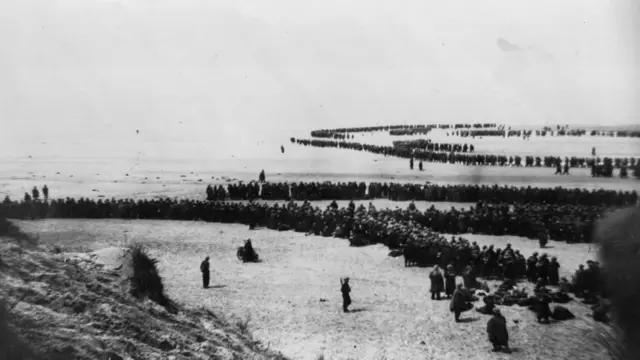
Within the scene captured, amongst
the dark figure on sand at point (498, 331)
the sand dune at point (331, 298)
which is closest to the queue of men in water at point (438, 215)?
the sand dune at point (331, 298)

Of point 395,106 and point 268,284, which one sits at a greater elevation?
point 395,106

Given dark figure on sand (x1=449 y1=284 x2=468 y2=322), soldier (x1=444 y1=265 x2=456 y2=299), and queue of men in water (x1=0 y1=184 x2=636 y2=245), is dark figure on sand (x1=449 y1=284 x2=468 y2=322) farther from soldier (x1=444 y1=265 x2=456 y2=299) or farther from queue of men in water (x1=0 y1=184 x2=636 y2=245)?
queue of men in water (x1=0 y1=184 x2=636 y2=245)

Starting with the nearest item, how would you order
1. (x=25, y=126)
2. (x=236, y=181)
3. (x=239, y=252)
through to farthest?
(x=239, y=252) → (x=236, y=181) → (x=25, y=126)

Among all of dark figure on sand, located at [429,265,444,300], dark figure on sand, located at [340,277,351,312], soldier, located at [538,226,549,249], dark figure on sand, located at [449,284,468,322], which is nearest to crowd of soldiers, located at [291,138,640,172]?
soldier, located at [538,226,549,249]

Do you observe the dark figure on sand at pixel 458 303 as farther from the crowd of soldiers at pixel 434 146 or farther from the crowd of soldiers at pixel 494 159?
the crowd of soldiers at pixel 434 146

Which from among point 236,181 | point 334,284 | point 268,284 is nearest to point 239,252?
point 268,284

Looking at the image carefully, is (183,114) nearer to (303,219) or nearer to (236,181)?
(236,181)

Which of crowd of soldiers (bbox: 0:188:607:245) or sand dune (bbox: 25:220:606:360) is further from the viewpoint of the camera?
crowd of soldiers (bbox: 0:188:607:245)

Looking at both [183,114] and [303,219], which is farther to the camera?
[183,114]

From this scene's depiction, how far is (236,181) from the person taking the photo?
3931 centimetres

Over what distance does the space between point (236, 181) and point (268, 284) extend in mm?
22963

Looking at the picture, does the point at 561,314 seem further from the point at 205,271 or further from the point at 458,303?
A: the point at 205,271

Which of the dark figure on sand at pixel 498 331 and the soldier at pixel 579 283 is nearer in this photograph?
the dark figure on sand at pixel 498 331

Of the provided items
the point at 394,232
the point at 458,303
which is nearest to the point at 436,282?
the point at 458,303
